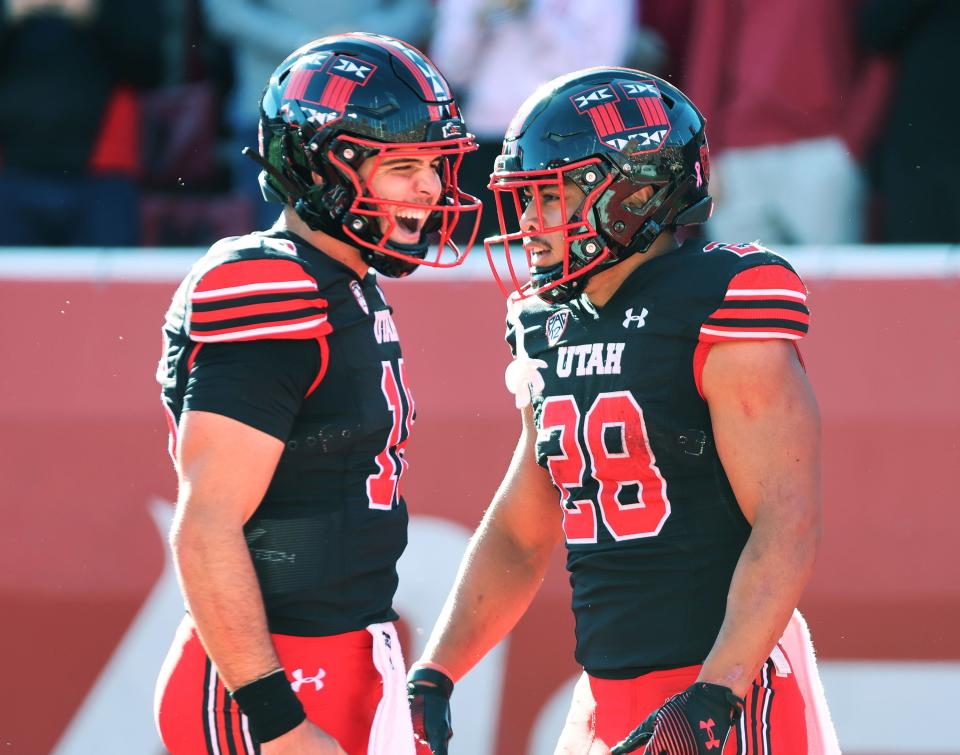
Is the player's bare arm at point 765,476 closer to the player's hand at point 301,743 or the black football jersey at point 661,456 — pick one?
the black football jersey at point 661,456

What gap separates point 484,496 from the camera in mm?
4242

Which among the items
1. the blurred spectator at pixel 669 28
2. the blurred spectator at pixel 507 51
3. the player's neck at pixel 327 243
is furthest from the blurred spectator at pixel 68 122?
the player's neck at pixel 327 243

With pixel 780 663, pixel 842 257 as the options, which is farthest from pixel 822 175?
pixel 780 663

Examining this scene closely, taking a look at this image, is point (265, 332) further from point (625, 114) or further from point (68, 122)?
point (68, 122)

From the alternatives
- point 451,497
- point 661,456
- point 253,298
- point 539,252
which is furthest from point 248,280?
point 451,497

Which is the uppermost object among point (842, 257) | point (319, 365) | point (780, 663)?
point (319, 365)

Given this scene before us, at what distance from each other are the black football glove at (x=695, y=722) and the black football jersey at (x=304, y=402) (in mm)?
646

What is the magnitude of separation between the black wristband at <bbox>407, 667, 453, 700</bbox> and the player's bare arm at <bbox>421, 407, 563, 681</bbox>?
0.05 meters

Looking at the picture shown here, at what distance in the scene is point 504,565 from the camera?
3361 mm

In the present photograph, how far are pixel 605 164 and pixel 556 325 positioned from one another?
1.16ft

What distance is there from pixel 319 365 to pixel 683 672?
0.91 metres

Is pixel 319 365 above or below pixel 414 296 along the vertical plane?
above

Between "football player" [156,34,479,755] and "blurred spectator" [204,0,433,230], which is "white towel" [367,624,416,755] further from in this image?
"blurred spectator" [204,0,433,230]

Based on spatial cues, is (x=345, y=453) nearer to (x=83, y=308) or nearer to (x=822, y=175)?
(x=83, y=308)
